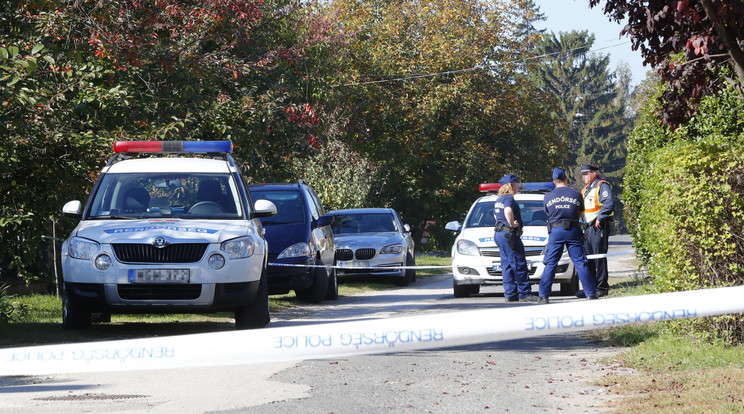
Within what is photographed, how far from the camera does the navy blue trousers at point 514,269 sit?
15.1 meters

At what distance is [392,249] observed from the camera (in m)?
20.8

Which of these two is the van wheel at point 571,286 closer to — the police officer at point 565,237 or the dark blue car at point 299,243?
the police officer at point 565,237

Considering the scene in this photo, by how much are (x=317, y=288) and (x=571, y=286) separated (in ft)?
14.0

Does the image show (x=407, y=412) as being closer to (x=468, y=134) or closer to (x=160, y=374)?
(x=160, y=374)

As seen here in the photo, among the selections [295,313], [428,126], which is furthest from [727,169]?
[428,126]

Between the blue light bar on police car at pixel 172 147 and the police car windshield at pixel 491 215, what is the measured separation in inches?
251

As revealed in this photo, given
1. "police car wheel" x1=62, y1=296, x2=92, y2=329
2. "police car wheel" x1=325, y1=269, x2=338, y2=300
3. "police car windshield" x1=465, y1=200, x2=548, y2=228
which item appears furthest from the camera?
"police car windshield" x1=465, y1=200, x2=548, y2=228

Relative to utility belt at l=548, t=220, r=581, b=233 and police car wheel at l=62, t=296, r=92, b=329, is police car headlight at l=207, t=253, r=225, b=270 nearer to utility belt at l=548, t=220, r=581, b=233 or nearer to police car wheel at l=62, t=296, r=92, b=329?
police car wheel at l=62, t=296, r=92, b=329

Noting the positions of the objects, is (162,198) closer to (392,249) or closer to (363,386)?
(363,386)

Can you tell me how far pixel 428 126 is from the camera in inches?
1690

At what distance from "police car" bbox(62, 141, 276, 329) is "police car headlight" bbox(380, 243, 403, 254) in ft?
29.3

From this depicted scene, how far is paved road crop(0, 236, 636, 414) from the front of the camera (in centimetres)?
702

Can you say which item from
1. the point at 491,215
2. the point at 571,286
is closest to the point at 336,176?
the point at 491,215

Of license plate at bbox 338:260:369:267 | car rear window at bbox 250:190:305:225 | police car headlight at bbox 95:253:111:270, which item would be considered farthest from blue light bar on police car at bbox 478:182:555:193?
police car headlight at bbox 95:253:111:270
